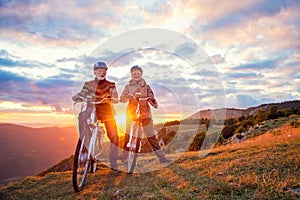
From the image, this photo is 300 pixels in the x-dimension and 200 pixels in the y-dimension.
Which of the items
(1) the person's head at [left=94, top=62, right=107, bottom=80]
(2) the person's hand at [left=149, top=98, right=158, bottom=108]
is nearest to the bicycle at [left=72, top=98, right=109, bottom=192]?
(1) the person's head at [left=94, top=62, right=107, bottom=80]

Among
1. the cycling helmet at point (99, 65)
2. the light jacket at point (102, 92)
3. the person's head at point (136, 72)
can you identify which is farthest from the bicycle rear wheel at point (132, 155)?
the cycling helmet at point (99, 65)

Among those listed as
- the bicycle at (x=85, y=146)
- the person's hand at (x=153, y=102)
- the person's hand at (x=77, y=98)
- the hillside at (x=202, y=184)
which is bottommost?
the hillside at (x=202, y=184)

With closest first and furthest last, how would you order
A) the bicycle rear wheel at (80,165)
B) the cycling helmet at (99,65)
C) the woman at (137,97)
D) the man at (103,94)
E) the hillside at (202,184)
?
the hillside at (202,184)
the bicycle rear wheel at (80,165)
the man at (103,94)
the cycling helmet at (99,65)
the woman at (137,97)

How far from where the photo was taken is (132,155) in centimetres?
899

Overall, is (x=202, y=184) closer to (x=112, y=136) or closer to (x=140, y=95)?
(x=112, y=136)

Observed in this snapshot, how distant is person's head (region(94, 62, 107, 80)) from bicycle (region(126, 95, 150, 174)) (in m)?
1.43

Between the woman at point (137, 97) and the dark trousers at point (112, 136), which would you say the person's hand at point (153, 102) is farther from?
the dark trousers at point (112, 136)

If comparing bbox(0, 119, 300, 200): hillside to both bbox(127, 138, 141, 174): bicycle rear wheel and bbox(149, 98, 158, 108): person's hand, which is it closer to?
bbox(127, 138, 141, 174): bicycle rear wheel

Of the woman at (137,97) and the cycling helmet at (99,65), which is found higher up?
the cycling helmet at (99,65)

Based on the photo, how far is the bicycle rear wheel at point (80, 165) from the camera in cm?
694

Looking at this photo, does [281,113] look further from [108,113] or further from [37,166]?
[37,166]

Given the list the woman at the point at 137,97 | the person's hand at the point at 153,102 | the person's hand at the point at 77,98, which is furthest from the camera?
the person's hand at the point at 153,102

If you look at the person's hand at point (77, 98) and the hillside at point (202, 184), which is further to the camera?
the person's hand at point (77, 98)

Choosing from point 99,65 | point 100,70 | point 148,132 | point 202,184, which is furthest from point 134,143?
point 202,184
